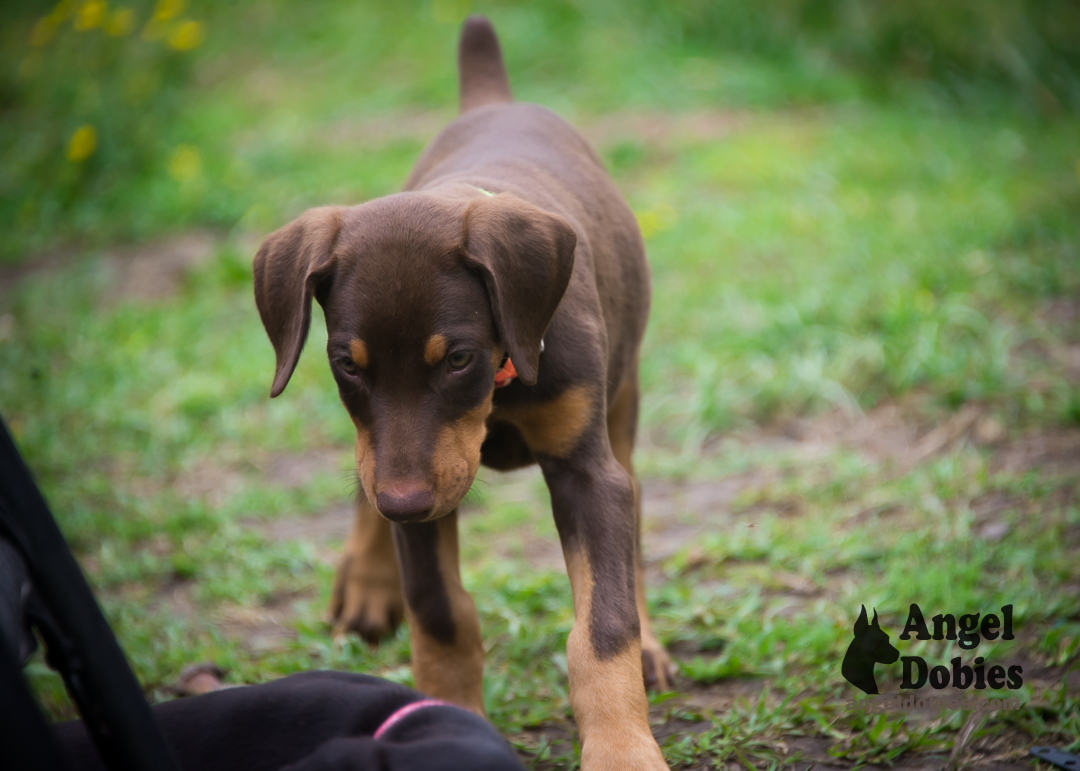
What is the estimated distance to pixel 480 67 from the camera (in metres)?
4.16

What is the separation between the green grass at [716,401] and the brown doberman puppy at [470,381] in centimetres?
44

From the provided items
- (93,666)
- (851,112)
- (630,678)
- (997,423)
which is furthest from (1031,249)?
(93,666)

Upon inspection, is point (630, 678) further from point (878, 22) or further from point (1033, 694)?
point (878, 22)

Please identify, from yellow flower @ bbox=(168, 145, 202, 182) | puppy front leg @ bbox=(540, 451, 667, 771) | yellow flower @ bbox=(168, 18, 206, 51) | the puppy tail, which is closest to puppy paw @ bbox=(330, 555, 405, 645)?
puppy front leg @ bbox=(540, 451, 667, 771)

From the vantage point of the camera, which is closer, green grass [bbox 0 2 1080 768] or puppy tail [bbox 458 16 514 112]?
green grass [bbox 0 2 1080 768]

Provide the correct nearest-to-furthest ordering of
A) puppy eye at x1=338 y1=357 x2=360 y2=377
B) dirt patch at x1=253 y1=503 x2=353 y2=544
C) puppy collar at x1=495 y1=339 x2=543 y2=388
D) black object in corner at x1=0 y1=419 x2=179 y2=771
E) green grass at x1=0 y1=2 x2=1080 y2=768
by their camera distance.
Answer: black object in corner at x1=0 y1=419 x2=179 y2=771, puppy eye at x1=338 y1=357 x2=360 y2=377, puppy collar at x1=495 y1=339 x2=543 y2=388, green grass at x1=0 y1=2 x2=1080 y2=768, dirt patch at x1=253 y1=503 x2=353 y2=544

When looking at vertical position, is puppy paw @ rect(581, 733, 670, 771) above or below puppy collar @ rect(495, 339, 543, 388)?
below

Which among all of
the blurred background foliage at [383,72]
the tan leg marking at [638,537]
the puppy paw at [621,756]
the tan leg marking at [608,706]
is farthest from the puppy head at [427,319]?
the blurred background foliage at [383,72]

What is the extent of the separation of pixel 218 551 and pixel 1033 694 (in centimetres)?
312

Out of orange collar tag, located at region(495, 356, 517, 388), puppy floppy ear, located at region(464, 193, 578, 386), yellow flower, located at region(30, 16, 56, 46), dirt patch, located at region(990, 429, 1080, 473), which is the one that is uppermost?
yellow flower, located at region(30, 16, 56, 46)

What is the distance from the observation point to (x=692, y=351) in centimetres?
557

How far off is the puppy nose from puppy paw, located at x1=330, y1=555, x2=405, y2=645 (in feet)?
4.90

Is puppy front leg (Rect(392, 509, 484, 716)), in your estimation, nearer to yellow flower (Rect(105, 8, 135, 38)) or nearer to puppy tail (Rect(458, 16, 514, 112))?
puppy tail (Rect(458, 16, 514, 112))

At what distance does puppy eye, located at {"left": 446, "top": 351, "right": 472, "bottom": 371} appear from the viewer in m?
2.42
